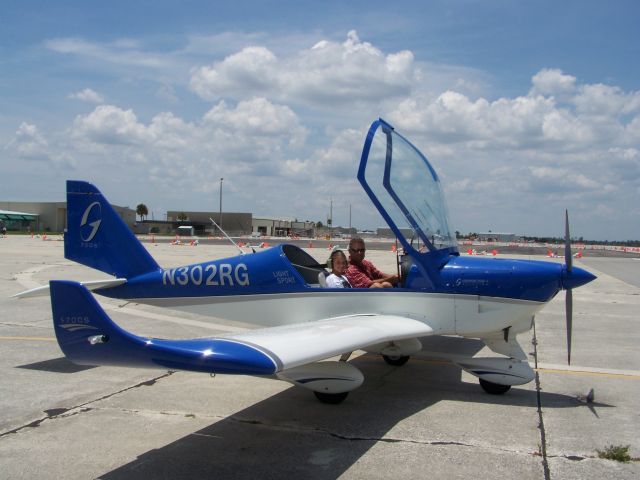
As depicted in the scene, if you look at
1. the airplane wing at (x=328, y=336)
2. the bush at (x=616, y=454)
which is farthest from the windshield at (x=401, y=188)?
the bush at (x=616, y=454)

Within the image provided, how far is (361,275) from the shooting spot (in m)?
7.05

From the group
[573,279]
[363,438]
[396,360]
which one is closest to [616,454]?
[363,438]

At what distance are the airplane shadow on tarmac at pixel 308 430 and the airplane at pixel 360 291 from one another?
29cm

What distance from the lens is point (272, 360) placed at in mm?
3830

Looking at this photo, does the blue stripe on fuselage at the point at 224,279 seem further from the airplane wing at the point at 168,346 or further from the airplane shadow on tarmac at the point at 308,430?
the airplane wing at the point at 168,346

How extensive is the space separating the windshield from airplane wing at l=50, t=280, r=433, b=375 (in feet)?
6.52

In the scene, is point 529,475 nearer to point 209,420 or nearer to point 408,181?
point 209,420

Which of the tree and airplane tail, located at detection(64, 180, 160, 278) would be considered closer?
airplane tail, located at detection(64, 180, 160, 278)

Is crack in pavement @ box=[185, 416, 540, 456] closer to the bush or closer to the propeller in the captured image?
the bush

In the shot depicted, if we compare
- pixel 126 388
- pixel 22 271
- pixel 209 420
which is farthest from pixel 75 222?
pixel 22 271

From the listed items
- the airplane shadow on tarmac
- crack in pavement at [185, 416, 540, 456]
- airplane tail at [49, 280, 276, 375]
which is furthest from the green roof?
airplane tail at [49, 280, 276, 375]

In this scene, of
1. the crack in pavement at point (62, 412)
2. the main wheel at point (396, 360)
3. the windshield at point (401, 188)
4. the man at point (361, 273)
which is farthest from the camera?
the main wheel at point (396, 360)

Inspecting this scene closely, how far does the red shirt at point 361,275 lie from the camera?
698cm

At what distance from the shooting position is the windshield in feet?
20.6
